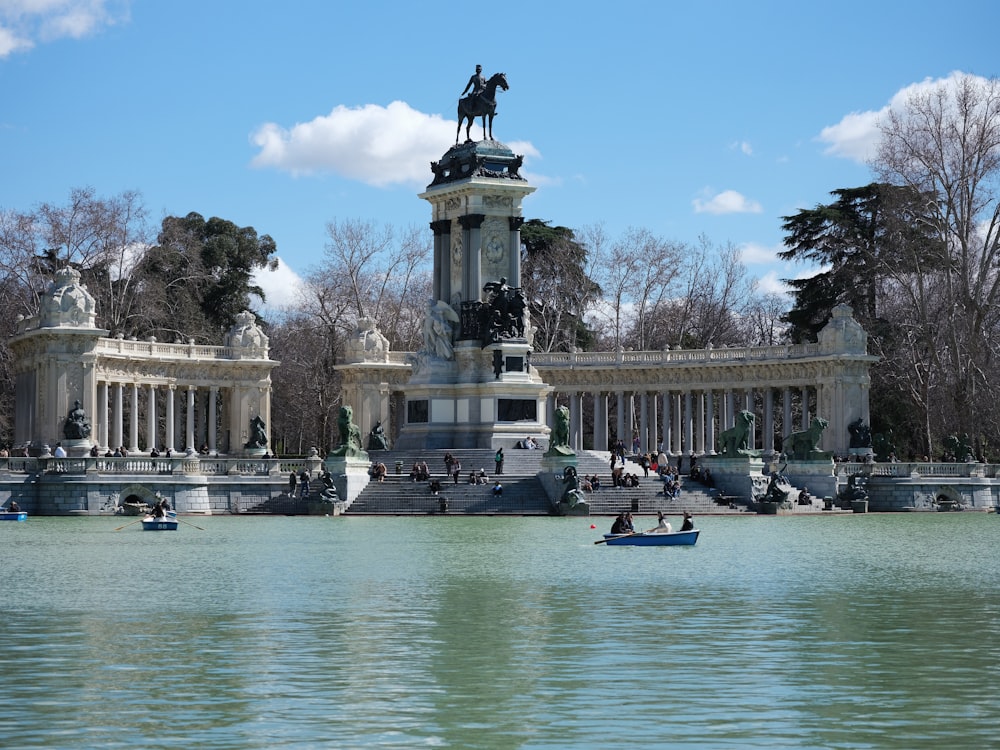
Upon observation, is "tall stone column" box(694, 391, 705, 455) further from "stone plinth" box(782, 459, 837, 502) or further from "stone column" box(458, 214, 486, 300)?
"stone column" box(458, 214, 486, 300)

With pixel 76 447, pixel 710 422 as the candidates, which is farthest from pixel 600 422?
pixel 76 447

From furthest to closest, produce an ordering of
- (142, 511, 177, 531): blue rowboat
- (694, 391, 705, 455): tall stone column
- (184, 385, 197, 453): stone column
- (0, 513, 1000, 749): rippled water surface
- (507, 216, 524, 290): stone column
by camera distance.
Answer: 1. (694, 391, 705, 455): tall stone column
2. (184, 385, 197, 453): stone column
3. (507, 216, 524, 290): stone column
4. (142, 511, 177, 531): blue rowboat
5. (0, 513, 1000, 749): rippled water surface

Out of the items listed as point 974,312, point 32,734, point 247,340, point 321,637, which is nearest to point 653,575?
point 321,637

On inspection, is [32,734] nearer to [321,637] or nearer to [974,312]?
[321,637]

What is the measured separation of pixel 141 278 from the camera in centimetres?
9531

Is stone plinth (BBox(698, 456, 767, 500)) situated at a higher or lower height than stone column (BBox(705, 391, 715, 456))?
lower

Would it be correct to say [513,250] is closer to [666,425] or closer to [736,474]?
[736,474]

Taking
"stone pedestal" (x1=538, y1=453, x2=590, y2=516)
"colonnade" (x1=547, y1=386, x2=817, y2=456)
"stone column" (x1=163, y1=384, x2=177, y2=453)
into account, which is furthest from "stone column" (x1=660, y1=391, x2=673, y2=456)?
"stone pedestal" (x1=538, y1=453, x2=590, y2=516)

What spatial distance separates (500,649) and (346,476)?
39.6m

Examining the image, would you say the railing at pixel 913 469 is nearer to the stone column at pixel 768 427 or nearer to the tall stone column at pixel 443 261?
the stone column at pixel 768 427

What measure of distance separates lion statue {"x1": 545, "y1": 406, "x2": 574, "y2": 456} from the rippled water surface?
20.8m

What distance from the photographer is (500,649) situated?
21.6 m

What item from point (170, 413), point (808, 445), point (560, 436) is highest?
point (170, 413)

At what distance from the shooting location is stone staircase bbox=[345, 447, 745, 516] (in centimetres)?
5869
